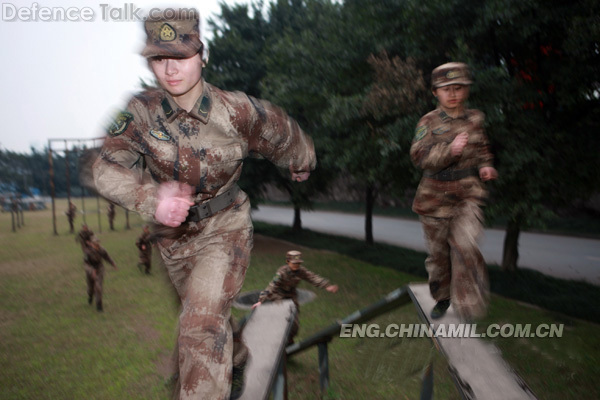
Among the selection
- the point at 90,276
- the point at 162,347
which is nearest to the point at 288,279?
the point at 162,347

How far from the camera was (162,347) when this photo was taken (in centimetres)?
887

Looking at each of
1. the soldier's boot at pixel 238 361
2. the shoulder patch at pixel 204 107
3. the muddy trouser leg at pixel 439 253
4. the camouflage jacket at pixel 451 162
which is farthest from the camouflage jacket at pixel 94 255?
the shoulder patch at pixel 204 107

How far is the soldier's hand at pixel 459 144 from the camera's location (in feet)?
10.8

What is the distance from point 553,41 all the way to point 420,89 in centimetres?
258

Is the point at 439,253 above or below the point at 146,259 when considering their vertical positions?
above

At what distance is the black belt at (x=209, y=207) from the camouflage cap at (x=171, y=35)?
0.76m

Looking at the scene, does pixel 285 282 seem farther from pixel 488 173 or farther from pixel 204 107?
pixel 204 107

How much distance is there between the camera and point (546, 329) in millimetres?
9031

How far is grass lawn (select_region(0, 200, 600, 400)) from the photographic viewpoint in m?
7.00

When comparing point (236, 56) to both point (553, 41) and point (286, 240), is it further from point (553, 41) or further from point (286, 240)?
point (553, 41)

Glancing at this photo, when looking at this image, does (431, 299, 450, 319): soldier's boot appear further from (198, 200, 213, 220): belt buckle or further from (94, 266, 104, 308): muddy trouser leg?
(94, 266, 104, 308): muddy trouser leg

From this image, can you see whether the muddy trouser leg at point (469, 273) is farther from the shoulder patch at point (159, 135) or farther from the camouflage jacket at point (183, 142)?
the shoulder patch at point (159, 135)

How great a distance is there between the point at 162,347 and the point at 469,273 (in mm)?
7207

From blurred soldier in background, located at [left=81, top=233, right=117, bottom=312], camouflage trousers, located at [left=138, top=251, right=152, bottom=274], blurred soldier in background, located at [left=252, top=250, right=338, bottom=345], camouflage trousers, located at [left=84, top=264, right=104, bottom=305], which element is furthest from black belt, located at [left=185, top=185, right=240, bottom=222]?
camouflage trousers, located at [left=138, top=251, right=152, bottom=274]
